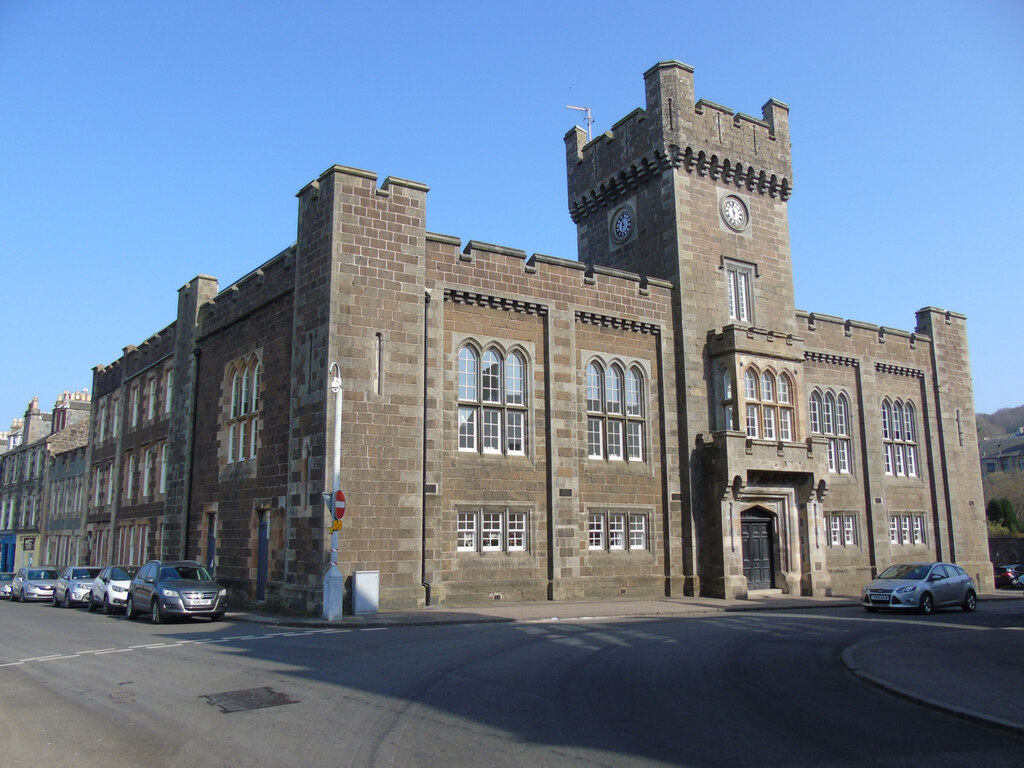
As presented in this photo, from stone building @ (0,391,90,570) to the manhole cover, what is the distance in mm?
36631

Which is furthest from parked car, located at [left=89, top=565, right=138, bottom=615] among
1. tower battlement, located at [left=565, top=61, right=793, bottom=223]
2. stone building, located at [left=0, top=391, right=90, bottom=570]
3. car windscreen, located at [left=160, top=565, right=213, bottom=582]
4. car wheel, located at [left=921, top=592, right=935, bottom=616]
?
car wheel, located at [left=921, top=592, right=935, bottom=616]

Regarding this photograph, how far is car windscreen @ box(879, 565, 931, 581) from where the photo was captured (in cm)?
2228

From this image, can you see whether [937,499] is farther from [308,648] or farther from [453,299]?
[308,648]

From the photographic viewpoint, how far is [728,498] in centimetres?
2573

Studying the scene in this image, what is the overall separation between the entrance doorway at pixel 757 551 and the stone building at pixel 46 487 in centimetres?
3352

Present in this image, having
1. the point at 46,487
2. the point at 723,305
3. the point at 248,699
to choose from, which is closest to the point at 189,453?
the point at 723,305

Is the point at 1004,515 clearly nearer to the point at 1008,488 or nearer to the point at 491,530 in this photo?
the point at 1008,488

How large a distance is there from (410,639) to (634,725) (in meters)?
7.53

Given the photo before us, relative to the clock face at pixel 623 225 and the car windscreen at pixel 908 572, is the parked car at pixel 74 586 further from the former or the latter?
the car windscreen at pixel 908 572

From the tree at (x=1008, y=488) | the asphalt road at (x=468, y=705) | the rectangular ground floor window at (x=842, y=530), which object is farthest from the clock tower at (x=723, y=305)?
the tree at (x=1008, y=488)

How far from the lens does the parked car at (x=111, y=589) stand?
77.4ft

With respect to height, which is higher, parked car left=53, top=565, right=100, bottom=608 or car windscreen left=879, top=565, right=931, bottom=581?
car windscreen left=879, top=565, right=931, bottom=581

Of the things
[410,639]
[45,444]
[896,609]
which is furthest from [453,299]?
[45,444]

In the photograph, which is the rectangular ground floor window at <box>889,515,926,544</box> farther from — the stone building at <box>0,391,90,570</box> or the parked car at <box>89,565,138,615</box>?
the stone building at <box>0,391,90,570</box>
